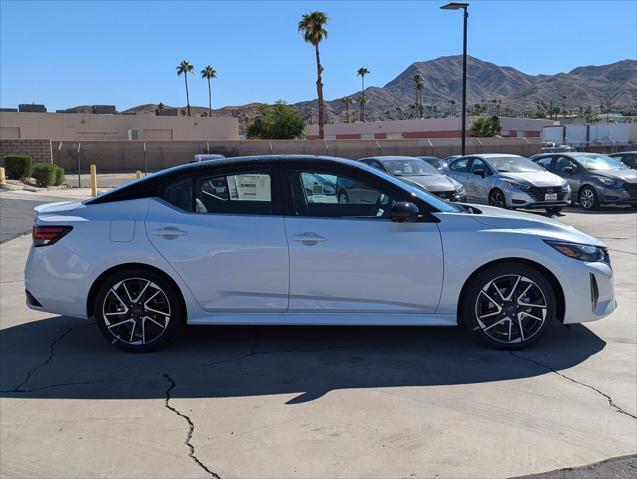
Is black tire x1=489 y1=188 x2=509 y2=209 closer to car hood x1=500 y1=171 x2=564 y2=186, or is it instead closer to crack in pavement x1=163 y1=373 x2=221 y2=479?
car hood x1=500 y1=171 x2=564 y2=186

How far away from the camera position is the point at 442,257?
520cm

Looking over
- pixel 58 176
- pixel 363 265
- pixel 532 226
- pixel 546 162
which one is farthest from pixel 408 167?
pixel 58 176

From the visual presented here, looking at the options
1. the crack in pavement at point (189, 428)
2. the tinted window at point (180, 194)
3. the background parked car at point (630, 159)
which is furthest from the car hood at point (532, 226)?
the background parked car at point (630, 159)

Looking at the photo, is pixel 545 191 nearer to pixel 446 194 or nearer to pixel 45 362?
pixel 446 194

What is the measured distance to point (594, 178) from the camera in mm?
16969

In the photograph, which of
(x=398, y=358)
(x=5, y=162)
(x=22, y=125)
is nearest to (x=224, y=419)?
(x=398, y=358)

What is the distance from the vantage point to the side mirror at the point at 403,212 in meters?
5.14

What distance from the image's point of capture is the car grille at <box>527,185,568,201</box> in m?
15.3

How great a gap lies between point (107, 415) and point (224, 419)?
0.80 metres

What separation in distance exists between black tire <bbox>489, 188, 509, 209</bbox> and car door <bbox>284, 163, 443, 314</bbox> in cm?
1093

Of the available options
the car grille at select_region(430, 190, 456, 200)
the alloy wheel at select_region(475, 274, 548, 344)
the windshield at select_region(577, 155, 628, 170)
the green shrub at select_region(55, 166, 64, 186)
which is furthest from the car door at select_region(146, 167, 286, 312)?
the green shrub at select_region(55, 166, 64, 186)

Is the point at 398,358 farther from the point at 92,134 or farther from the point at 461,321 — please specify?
the point at 92,134

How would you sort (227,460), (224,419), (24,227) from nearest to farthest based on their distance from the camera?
(227,460), (224,419), (24,227)

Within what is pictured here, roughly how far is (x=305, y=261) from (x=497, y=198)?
1173 cm
